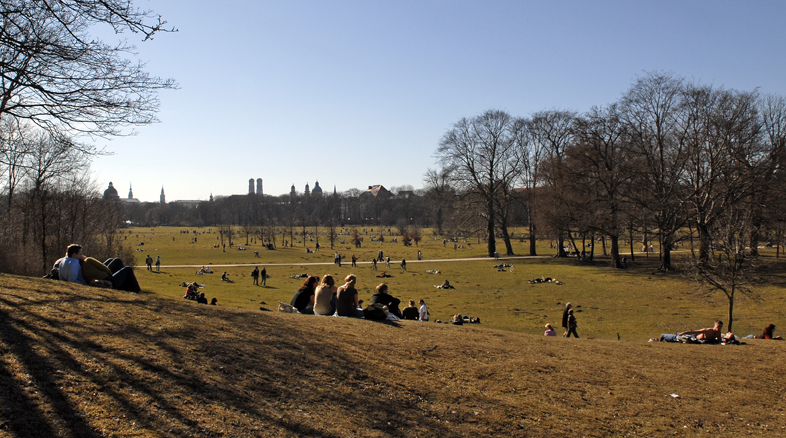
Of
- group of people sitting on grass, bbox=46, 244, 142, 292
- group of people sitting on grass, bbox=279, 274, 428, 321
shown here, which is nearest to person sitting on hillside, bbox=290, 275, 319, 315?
group of people sitting on grass, bbox=279, 274, 428, 321

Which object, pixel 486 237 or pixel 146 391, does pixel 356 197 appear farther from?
pixel 146 391

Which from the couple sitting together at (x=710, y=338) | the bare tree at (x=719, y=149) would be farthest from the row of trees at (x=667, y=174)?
the couple sitting together at (x=710, y=338)

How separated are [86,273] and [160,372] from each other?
17.4 feet

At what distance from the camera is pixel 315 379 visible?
21.0 ft

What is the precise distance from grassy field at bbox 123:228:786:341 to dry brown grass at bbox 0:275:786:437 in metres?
7.84

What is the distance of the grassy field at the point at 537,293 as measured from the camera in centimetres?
1800

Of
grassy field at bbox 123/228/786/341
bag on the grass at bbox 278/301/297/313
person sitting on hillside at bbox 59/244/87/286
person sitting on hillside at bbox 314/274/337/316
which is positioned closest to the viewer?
person sitting on hillside at bbox 59/244/87/286

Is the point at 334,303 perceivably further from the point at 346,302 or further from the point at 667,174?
the point at 667,174

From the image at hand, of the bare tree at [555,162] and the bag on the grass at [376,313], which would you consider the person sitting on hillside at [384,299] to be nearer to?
the bag on the grass at [376,313]

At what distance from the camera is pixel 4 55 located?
26.7ft

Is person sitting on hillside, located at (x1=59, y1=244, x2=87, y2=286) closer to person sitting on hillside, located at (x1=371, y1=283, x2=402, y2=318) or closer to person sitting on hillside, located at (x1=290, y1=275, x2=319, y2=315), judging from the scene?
person sitting on hillside, located at (x1=290, y1=275, x2=319, y2=315)

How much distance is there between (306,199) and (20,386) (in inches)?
5622

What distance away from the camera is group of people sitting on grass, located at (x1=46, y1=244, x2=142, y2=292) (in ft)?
31.0

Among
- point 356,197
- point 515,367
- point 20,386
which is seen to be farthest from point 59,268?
point 356,197
